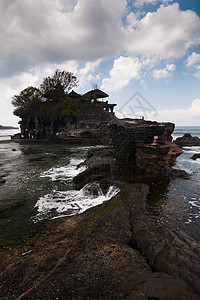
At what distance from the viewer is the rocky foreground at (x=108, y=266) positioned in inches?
75.9

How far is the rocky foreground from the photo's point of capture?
6.32 ft

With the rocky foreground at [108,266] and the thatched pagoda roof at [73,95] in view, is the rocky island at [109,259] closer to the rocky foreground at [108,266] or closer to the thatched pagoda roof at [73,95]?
the rocky foreground at [108,266]

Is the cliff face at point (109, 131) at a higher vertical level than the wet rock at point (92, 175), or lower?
higher

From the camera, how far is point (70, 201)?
6297 millimetres

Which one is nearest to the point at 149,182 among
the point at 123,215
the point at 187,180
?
the point at 187,180

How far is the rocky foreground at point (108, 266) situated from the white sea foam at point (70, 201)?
4.61ft

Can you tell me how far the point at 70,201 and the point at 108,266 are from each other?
4.13 metres

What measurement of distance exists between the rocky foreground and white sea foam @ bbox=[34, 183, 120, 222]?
1.41m

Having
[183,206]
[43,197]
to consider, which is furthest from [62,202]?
[183,206]

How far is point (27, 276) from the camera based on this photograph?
2.32 m

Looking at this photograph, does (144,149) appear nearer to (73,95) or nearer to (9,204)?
(9,204)

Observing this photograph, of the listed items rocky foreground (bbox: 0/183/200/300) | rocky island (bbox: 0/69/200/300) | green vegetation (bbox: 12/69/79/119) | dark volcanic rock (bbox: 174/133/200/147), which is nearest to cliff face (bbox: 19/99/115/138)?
green vegetation (bbox: 12/69/79/119)

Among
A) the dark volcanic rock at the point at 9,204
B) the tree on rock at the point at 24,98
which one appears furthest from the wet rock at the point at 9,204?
the tree on rock at the point at 24,98

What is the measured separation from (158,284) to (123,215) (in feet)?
8.32
